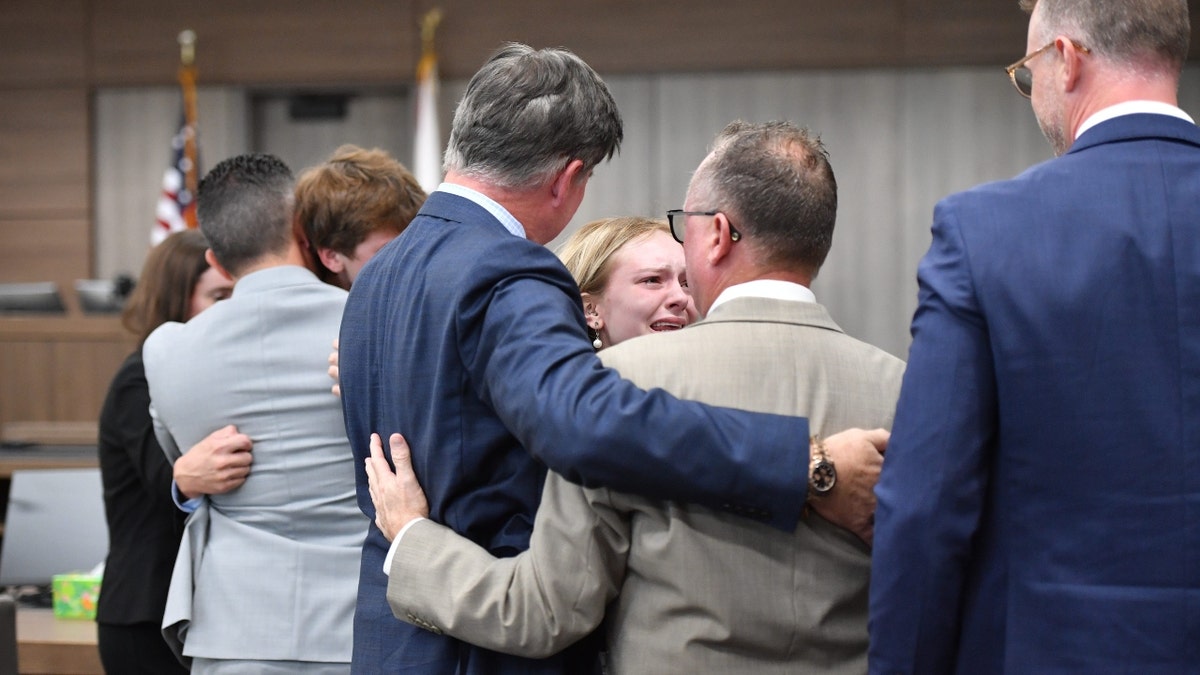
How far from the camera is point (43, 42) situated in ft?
27.5

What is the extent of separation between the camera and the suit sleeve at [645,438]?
1.40 m

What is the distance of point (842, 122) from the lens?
7809 millimetres

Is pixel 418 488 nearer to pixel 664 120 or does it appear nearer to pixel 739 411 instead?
pixel 739 411

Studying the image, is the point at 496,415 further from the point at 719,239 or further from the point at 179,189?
the point at 179,189

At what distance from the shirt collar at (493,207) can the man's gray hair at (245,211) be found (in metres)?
0.72

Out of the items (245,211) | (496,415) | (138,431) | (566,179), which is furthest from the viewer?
(138,431)

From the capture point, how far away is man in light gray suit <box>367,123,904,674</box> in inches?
57.3

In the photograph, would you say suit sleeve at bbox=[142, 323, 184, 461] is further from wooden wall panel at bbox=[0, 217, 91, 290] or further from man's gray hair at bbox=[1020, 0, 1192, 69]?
wooden wall panel at bbox=[0, 217, 91, 290]

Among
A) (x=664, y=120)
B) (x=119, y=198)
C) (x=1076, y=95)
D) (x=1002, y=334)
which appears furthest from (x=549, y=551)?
(x=119, y=198)

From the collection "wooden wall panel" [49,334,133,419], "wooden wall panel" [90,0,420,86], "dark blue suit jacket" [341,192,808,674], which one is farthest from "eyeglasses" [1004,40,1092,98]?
"wooden wall panel" [90,0,420,86]

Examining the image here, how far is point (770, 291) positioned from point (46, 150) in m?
7.94

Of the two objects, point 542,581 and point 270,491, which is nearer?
point 542,581

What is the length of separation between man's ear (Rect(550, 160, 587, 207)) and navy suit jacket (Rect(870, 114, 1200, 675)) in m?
0.50

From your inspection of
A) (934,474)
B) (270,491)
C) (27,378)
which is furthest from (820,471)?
(27,378)
